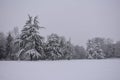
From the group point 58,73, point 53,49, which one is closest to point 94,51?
→ point 53,49

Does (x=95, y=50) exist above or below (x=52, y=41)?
below

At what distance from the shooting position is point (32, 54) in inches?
730

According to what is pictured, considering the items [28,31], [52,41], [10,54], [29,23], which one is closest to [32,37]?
[28,31]

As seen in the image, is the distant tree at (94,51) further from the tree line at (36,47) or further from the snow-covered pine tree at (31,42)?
the snow-covered pine tree at (31,42)

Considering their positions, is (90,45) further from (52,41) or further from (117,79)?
(117,79)

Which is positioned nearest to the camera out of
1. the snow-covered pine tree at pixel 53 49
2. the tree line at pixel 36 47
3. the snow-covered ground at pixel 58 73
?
the snow-covered ground at pixel 58 73

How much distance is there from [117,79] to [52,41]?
26.8m

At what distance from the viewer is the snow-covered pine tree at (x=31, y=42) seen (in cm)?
1909

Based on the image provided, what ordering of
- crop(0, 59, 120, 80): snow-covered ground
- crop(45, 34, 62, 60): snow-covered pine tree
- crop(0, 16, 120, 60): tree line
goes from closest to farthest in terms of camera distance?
1. crop(0, 59, 120, 80): snow-covered ground
2. crop(0, 16, 120, 60): tree line
3. crop(45, 34, 62, 60): snow-covered pine tree

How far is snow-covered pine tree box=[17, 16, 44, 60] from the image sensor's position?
62.6 ft

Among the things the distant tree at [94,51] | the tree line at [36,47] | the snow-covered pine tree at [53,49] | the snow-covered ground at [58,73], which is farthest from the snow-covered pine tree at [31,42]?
the distant tree at [94,51]

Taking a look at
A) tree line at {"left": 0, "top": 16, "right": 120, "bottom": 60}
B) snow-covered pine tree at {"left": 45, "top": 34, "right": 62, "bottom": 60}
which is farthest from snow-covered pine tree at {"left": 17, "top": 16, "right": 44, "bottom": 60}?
snow-covered pine tree at {"left": 45, "top": 34, "right": 62, "bottom": 60}

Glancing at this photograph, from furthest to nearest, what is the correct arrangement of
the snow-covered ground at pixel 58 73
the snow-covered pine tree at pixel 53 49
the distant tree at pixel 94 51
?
the distant tree at pixel 94 51, the snow-covered pine tree at pixel 53 49, the snow-covered ground at pixel 58 73

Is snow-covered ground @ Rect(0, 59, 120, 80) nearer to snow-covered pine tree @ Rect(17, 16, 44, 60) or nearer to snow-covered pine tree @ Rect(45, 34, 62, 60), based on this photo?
snow-covered pine tree @ Rect(17, 16, 44, 60)
